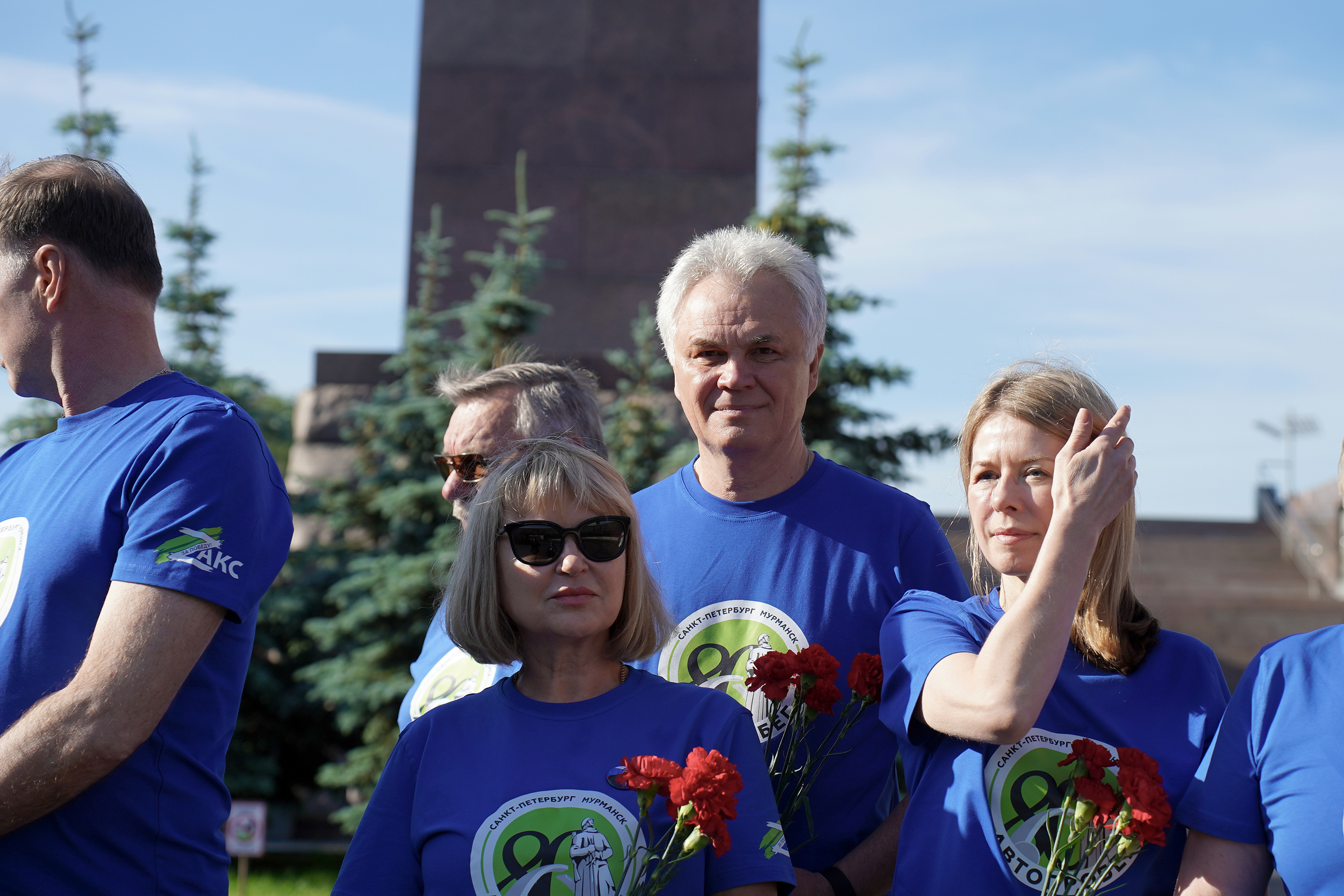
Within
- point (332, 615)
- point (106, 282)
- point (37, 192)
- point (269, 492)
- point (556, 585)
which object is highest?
point (37, 192)

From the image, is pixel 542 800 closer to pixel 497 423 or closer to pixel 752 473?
pixel 752 473

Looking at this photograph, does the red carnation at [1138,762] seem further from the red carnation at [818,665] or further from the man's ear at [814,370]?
the man's ear at [814,370]

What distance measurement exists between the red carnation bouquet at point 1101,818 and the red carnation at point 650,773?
0.73 m

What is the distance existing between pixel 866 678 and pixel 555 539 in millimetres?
758

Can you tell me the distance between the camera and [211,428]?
94.3 inches

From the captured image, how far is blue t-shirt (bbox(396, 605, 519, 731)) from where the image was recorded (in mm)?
3004

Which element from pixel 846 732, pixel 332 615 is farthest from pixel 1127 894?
pixel 332 615

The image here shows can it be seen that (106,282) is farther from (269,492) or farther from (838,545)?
(838,545)

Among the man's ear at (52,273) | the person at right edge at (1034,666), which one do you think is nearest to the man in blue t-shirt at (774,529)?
the person at right edge at (1034,666)

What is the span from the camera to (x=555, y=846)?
214cm

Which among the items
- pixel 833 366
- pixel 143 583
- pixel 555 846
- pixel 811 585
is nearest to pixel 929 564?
pixel 811 585

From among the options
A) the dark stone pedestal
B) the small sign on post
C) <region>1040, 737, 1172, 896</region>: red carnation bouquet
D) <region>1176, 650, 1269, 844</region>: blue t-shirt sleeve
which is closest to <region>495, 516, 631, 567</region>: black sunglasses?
<region>1040, 737, 1172, 896</region>: red carnation bouquet

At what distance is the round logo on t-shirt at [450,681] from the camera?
3.02 meters

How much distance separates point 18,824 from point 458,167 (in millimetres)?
12201
